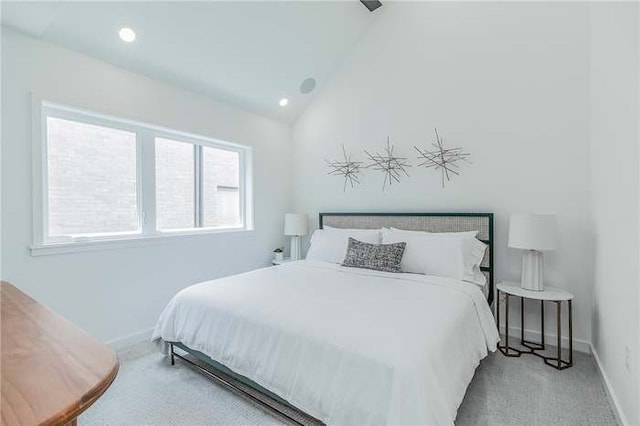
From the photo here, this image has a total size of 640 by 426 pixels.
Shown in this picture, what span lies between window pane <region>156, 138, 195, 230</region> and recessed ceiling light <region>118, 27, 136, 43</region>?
3.02ft

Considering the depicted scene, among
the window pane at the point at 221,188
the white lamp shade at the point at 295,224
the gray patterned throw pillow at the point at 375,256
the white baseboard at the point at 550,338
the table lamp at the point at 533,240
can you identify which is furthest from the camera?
the white lamp shade at the point at 295,224

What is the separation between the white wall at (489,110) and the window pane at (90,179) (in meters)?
2.36

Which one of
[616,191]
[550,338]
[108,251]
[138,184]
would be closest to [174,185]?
[138,184]

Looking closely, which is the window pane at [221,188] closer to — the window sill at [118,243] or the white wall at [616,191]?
the window sill at [118,243]

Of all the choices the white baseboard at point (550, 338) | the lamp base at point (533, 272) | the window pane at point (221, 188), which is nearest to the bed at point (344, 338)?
the lamp base at point (533, 272)

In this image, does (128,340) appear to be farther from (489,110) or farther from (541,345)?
(489,110)

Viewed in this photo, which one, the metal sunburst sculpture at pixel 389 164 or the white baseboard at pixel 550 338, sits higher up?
the metal sunburst sculpture at pixel 389 164

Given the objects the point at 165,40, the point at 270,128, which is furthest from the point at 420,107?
the point at 165,40

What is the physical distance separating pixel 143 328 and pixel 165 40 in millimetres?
2627

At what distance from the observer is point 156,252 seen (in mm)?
3115

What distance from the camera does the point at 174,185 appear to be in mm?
3395

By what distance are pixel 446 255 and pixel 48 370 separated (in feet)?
8.81

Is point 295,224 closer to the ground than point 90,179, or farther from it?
closer to the ground

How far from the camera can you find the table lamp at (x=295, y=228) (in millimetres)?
4172
